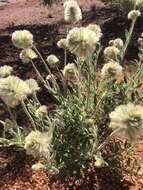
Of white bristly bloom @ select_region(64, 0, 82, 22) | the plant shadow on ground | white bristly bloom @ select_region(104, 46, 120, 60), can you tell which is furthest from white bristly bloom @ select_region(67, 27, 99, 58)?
the plant shadow on ground

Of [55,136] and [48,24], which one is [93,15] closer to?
[48,24]

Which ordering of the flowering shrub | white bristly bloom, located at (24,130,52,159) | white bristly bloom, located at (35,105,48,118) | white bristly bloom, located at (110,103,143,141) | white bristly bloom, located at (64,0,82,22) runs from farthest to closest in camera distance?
white bristly bloom, located at (64,0,82,22), white bristly bloom, located at (35,105,48,118), the flowering shrub, white bristly bloom, located at (24,130,52,159), white bristly bloom, located at (110,103,143,141)

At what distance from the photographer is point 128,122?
2.33 meters

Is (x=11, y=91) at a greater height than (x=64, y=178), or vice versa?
(x=11, y=91)

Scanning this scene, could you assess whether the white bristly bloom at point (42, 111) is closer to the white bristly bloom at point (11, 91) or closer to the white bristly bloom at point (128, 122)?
the white bristly bloom at point (11, 91)

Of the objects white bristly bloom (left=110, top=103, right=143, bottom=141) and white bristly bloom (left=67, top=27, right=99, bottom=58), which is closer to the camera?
white bristly bloom (left=110, top=103, right=143, bottom=141)

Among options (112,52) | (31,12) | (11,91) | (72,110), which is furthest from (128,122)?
(31,12)

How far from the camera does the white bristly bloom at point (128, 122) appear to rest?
233 centimetres

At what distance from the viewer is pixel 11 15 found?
866 centimetres

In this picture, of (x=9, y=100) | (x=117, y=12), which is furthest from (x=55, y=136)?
Result: (x=117, y=12)

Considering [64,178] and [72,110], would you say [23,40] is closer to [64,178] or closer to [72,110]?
[72,110]

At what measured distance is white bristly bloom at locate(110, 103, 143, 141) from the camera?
2.33m

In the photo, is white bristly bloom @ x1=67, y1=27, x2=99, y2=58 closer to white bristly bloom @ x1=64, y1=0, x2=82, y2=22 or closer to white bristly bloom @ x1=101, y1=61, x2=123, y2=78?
white bristly bloom @ x1=101, y1=61, x2=123, y2=78

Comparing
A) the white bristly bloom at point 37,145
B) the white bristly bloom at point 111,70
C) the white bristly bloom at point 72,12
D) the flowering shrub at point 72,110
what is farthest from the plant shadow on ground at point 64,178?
the white bristly bloom at point 72,12
